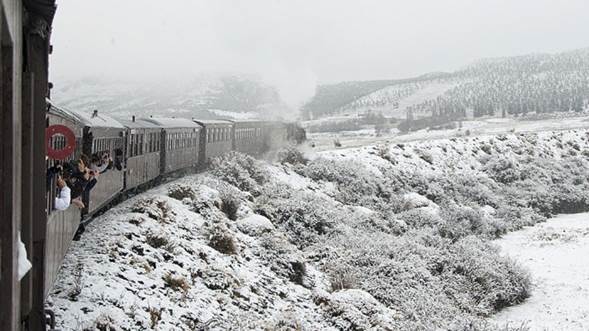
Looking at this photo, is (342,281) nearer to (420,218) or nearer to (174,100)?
(420,218)

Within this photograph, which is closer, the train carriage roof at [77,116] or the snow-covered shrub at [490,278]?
the train carriage roof at [77,116]

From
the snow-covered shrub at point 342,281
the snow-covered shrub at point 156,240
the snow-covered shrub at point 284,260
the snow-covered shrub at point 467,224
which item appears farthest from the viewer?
the snow-covered shrub at point 467,224

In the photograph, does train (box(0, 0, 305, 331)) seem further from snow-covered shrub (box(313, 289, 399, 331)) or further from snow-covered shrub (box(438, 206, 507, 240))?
snow-covered shrub (box(438, 206, 507, 240))

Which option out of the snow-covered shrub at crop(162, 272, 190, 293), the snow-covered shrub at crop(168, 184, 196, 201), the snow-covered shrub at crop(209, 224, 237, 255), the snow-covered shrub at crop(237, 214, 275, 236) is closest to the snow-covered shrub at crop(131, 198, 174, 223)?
the snow-covered shrub at crop(209, 224, 237, 255)

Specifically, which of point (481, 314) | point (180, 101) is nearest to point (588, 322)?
point (481, 314)

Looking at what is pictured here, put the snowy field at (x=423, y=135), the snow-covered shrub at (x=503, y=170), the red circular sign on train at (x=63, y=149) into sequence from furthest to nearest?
the snowy field at (x=423, y=135)
the snow-covered shrub at (x=503, y=170)
the red circular sign on train at (x=63, y=149)

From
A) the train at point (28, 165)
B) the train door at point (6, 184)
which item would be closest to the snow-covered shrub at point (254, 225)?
the train at point (28, 165)

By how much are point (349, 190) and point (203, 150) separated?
29.8 feet

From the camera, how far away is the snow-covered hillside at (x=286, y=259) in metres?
10.5

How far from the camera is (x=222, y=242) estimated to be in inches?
607

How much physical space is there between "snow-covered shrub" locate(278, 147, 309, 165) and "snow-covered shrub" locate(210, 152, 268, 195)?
313 inches

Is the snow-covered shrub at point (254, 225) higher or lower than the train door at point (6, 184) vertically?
lower

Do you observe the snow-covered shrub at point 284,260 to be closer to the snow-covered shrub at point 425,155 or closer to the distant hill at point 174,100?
the snow-covered shrub at point 425,155

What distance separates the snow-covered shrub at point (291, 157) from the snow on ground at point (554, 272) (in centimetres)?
1261
